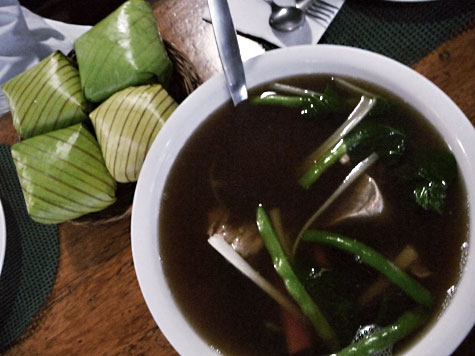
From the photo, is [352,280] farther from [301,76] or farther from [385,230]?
[301,76]

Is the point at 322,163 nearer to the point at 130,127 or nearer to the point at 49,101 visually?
the point at 130,127

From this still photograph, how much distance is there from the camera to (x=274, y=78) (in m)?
0.91

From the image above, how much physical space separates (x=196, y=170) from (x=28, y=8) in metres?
0.98

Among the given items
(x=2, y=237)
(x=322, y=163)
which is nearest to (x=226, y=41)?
(x=322, y=163)

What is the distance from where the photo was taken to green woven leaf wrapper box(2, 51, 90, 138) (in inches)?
43.8

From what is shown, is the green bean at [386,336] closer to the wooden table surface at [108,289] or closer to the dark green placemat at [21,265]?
the wooden table surface at [108,289]

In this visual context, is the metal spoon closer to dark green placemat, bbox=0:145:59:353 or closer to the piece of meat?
the piece of meat

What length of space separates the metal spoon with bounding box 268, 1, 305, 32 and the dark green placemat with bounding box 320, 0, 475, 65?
7 cm

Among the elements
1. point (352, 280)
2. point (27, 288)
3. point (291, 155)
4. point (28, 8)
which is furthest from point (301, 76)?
point (28, 8)

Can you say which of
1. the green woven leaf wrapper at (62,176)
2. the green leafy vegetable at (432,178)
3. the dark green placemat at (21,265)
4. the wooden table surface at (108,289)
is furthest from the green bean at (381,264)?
the dark green placemat at (21,265)

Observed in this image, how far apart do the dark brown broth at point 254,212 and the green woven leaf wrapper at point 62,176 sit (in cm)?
21

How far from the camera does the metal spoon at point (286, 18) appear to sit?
108 cm

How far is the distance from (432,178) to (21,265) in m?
0.91

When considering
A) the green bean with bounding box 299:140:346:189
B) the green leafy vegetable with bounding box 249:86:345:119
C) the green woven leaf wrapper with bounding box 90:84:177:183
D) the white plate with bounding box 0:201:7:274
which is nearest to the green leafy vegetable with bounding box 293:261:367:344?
the green bean with bounding box 299:140:346:189
